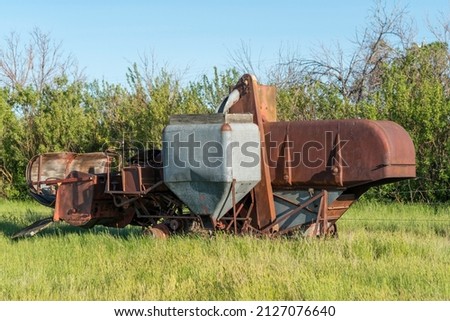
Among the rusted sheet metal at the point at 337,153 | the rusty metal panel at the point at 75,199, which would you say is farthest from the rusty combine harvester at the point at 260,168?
the rusty metal panel at the point at 75,199

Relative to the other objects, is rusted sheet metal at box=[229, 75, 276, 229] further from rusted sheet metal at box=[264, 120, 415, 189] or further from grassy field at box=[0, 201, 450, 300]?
grassy field at box=[0, 201, 450, 300]

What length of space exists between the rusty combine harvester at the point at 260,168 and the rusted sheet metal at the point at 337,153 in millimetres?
14

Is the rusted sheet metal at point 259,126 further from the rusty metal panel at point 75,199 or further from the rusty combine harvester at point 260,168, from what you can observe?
the rusty metal panel at point 75,199

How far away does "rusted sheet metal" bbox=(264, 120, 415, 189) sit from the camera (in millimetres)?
9602

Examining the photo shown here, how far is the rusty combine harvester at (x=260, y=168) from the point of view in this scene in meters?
9.80

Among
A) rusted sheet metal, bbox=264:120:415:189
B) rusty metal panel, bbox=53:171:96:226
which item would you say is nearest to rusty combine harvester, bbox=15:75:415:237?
rusted sheet metal, bbox=264:120:415:189

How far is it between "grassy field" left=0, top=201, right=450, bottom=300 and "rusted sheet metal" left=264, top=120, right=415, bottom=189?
87cm

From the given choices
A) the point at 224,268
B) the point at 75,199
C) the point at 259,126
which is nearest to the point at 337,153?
the point at 259,126

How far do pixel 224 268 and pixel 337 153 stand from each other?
8.86ft

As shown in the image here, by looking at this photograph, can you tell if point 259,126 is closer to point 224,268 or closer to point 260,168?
point 260,168

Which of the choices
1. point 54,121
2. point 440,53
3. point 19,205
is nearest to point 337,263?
point 440,53

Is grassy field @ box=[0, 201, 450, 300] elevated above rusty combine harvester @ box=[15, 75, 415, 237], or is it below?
below
